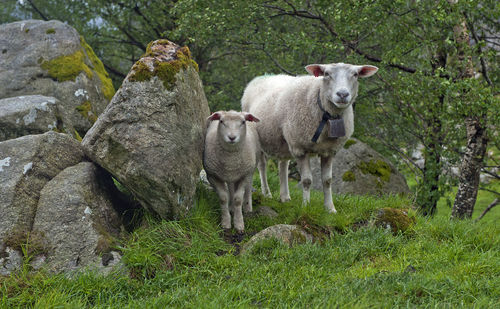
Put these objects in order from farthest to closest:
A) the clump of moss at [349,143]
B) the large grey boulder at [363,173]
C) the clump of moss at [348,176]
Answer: the clump of moss at [349,143]
the clump of moss at [348,176]
the large grey boulder at [363,173]

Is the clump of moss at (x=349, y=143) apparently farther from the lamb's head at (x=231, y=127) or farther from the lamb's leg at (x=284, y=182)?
the lamb's head at (x=231, y=127)

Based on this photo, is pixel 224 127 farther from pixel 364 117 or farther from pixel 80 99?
pixel 364 117

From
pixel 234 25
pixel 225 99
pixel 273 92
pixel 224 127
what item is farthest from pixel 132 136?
pixel 225 99

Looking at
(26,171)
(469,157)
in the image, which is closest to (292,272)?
(26,171)

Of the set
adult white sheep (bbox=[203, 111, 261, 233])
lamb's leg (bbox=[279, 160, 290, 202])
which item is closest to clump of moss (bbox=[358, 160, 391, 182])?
lamb's leg (bbox=[279, 160, 290, 202])

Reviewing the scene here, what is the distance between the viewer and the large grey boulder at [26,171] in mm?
4848

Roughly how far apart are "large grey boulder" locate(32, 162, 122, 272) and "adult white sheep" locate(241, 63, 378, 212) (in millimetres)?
3023

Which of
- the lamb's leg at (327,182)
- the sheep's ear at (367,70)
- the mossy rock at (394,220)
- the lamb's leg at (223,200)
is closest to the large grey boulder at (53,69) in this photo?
the lamb's leg at (223,200)

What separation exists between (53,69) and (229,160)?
15.5ft

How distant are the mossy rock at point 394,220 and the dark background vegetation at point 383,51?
2.18 m

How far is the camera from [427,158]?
9.00 metres

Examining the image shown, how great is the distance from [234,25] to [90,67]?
364cm

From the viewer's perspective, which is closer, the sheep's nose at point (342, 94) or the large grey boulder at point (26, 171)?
the large grey boulder at point (26, 171)

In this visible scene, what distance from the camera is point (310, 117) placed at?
6566 millimetres
